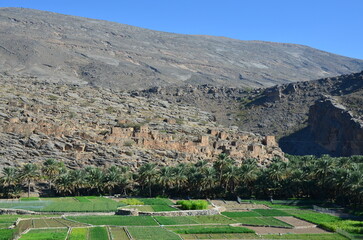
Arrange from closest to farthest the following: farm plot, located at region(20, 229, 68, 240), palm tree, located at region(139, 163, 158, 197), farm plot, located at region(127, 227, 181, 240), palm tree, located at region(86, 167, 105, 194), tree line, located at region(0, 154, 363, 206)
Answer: farm plot, located at region(20, 229, 68, 240), farm plot, located at region(127, 227, 181, 240), tree line, located at region(0, 154, 363, 206), palm tree, located at region(86, 167, 105, 194), palm tree, located at region(139, 163, 158, 197)

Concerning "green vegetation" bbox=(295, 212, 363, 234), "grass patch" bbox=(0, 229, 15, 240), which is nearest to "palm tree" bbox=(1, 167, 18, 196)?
"grass patch" bbox=(0, 229, 15, 240)

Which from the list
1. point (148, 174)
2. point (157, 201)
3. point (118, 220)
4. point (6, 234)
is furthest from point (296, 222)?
point (6, 234)

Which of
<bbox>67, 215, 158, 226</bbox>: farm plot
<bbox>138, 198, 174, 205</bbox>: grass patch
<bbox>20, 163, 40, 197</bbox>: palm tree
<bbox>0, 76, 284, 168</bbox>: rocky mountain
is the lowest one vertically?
<bbox>67, 215, 158, 226</bbox>: farm plot

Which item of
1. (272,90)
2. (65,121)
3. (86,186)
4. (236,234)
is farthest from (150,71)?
(236,234)

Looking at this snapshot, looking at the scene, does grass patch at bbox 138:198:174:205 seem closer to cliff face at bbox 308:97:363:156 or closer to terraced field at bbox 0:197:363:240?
terraced field at bbox 0:197:363:240

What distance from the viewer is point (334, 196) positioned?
5266cm

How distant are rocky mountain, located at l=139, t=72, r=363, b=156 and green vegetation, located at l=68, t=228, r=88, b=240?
66522 millimetres

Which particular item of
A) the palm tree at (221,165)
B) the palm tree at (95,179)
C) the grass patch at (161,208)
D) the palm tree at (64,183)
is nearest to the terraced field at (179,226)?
the grass patch at (161,208)

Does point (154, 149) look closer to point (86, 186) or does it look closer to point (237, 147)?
point (237, 147)

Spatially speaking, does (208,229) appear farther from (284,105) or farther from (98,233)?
(284,105)

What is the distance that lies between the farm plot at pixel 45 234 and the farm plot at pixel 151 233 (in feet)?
15.4

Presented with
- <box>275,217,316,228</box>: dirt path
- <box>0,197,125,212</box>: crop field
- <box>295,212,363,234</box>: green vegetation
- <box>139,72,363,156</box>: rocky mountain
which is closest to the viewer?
<box>295,212,363,234</box>: green vegetation

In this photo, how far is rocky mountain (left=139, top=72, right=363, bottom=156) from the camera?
99938 millimetres

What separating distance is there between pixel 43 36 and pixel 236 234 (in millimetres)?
168290
